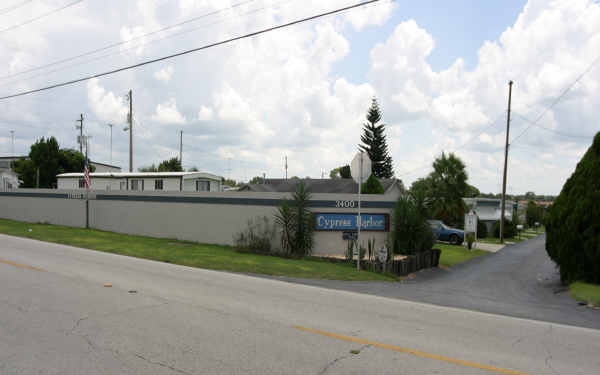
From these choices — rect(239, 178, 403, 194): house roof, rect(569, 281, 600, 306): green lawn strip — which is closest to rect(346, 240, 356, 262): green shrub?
rect(569, 281, 600, 306): green lawn strip

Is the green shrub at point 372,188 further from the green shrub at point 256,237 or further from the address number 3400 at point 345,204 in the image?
the green shrub at point 256,237

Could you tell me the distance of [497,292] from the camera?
12391 mm

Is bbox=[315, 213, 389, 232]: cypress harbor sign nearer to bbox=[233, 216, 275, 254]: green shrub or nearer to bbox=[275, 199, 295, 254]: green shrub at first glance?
bbox=[275, 199, 295, 254]: green shrub

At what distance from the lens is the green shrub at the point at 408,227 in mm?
16484

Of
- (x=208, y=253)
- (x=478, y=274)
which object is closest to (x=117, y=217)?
(x=208, y=253)

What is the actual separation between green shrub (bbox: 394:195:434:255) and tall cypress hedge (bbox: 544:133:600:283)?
4.58 meters

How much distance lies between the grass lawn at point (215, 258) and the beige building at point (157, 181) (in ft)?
29.2

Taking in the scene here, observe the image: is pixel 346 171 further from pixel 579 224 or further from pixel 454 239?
pixel 579 224

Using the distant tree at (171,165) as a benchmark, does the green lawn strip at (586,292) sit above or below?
below

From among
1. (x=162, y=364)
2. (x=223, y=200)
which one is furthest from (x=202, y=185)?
(x=162, y=364)

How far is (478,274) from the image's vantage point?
681 inches

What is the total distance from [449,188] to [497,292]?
30.9m

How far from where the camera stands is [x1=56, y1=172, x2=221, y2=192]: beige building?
2772cm

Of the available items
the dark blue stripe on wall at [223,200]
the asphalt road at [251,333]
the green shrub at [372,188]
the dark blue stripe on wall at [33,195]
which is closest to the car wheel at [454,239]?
the green shrub at [372,188]
